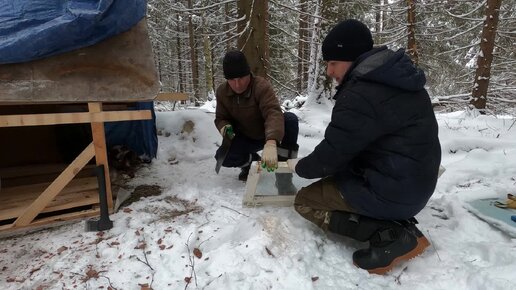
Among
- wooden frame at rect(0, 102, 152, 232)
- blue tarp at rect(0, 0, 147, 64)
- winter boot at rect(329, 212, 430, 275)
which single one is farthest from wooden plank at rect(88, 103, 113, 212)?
winter boot at rect(329, 212, 430, 275)

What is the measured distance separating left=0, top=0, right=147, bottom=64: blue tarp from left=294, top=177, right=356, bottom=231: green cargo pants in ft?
6.64

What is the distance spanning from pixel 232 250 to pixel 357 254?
802 millimetres

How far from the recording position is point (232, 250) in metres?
2.09

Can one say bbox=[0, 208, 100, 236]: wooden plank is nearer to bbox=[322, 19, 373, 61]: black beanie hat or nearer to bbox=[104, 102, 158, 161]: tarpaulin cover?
bbox=[104, 102, 158, 161]: tarpaulin cover

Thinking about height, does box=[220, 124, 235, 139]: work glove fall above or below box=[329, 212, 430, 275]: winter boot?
above

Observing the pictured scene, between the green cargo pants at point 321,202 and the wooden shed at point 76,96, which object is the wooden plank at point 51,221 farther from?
the green cargo pants at point 321,202

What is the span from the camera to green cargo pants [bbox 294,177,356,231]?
6.97ft

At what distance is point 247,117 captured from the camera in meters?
3.26

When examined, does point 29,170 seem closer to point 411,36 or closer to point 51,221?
point 51,221

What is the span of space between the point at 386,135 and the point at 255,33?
332 centimetres

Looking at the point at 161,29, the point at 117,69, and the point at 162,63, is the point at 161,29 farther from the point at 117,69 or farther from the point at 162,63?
the point at 117,69

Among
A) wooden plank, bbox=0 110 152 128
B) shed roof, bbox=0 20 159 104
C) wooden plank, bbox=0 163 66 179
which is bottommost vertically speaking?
wooden plank, bbox=0 163 66 179

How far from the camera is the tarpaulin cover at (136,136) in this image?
166 inches

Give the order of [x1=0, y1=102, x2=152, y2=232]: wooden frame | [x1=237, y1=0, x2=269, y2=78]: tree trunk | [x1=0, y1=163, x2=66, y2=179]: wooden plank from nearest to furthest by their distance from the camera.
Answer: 1. [x1=0, y1=102, x2=152, y2=232]: wooden frame
2. [x1=0, y1=163, x2=66, y2=179]: wooden plank
3. [x1=237, y1=0, x2=269, y2=78]: tree trunk
